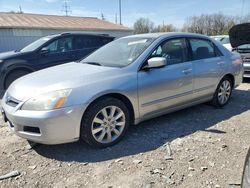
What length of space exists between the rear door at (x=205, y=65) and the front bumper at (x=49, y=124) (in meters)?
2.29

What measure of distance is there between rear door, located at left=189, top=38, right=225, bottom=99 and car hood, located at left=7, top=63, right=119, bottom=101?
→ 168cm

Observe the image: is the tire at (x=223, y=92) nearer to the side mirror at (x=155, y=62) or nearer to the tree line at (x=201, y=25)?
the side mirror at (x=155, y=62)

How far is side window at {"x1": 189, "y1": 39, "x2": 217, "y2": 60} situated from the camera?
440 cm

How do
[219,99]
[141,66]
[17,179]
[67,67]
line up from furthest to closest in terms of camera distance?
[219,99] → [67,67] → [141,66] → [17,179]

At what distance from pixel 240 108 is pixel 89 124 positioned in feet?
11.0

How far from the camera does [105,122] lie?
10.8 feet

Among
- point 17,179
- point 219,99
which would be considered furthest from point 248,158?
point 219,99

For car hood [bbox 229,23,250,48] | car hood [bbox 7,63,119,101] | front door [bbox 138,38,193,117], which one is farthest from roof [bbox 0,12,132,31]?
front door [bbox 138,38,193,117]

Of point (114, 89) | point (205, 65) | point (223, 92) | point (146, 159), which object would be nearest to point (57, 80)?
point (114, 89)

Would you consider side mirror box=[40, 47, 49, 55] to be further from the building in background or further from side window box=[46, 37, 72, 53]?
the building in background

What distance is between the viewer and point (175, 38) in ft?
13.7

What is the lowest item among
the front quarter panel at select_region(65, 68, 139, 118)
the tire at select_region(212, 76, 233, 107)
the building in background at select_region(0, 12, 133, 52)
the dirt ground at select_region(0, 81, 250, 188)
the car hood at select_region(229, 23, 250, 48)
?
the dirt ground at select_region(0, 81, 250, 188)

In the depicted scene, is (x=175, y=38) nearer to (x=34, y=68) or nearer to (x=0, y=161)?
(x=0, y=161)

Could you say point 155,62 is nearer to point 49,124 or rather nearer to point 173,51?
point 173,51
